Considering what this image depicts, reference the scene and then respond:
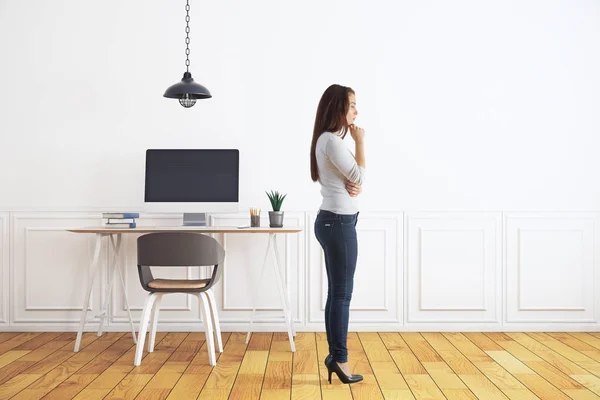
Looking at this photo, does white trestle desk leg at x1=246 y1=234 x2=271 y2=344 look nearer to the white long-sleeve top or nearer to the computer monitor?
the computer monitor

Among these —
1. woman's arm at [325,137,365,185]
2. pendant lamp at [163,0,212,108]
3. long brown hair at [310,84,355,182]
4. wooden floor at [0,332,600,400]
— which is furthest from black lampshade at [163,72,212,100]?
wooden floor at [0,332,600,400]

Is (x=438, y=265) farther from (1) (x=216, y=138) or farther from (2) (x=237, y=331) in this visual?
(1) (x=216, y=138)

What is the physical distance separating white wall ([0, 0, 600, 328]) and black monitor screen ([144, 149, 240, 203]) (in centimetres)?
22

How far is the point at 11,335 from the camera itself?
4.05 meters

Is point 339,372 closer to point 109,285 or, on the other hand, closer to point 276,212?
point 276,212

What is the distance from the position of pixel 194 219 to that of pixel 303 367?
4.13ft

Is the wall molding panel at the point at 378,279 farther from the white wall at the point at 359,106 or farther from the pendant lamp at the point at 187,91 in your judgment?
the pendant lamp at the point at 187,91

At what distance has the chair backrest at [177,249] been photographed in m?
3.29

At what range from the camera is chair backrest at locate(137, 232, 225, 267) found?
10.8 ft

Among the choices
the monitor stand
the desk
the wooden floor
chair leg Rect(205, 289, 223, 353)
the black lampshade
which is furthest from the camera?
the monitor stand

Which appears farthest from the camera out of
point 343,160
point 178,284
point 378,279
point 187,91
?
point 378,279

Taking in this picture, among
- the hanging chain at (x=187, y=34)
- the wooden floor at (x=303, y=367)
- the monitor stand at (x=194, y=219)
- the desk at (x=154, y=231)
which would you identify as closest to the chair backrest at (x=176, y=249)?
the desk at (x=154, y=231)

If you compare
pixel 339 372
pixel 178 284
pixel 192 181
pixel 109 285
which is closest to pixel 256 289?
pixel 178 284

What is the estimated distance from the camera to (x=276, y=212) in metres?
3.80
